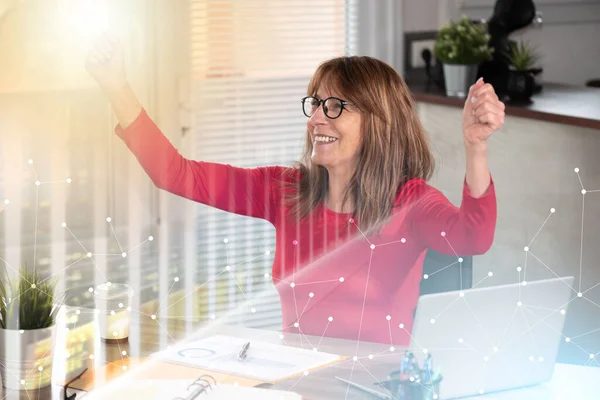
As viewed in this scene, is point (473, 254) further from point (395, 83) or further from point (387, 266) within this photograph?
point (395, 83)

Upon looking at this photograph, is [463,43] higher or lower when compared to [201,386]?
higher

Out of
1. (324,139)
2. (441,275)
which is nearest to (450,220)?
(441,275)

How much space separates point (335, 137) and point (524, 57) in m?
0.32

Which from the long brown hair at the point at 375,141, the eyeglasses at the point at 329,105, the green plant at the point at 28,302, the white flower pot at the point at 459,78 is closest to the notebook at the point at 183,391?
the green plant at the point at 28,302

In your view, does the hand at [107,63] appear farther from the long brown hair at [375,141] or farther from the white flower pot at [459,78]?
the white flower pot at [459,78]

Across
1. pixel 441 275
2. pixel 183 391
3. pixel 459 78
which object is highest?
pixel 459 78

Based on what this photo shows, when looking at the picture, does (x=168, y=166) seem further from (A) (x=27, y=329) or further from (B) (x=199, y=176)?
(A) (x=27, y=329)

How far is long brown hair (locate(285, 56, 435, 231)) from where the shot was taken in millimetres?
1006

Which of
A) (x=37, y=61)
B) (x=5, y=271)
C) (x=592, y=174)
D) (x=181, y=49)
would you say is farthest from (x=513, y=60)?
(x=5, y=271)

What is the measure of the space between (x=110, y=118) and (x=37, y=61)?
0.36ft

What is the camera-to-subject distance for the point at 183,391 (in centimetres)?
105

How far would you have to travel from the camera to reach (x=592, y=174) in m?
1.02

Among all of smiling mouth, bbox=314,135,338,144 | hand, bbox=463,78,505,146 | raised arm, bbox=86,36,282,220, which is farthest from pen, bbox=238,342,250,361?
hand, bbox=463,78,505,146

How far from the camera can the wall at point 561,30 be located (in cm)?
115
